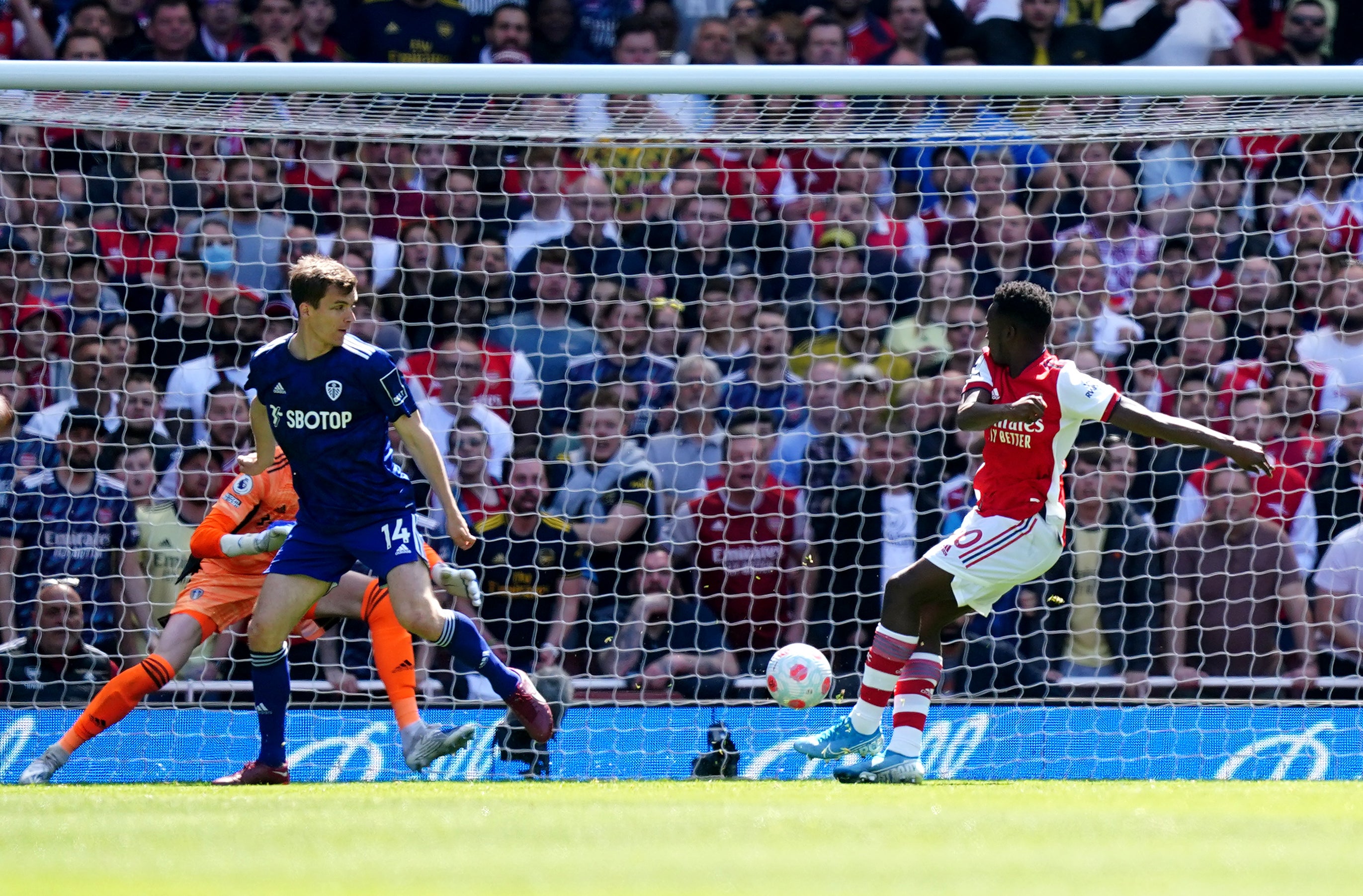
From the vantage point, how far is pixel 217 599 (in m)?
6.95

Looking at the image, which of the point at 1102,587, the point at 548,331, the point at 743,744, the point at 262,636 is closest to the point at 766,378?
the point at 548,331

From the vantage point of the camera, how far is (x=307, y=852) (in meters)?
4.03

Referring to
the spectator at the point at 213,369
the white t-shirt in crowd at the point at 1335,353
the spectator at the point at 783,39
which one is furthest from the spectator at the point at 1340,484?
the spectator at the point at 213,369

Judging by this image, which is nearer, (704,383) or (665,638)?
(665,638)

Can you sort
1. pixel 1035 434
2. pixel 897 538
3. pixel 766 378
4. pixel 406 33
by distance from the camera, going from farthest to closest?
1. pixel 406 33
2. pixel 766 378
3. pixel 897 538
4. pixel 1035 434

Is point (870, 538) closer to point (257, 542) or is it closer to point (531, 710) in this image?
point (531, 710)

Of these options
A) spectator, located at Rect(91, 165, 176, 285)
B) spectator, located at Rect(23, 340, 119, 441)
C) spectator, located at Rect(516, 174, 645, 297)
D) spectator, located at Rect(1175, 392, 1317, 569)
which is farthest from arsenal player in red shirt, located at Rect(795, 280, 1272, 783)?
spectator, located at Rect(91, 165, 176, 285)

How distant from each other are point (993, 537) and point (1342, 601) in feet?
10.8

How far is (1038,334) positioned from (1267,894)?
298 centimetres

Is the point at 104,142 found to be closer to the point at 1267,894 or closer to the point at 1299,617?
the point at 1299,617

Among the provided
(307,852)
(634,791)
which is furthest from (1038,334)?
(307,852)

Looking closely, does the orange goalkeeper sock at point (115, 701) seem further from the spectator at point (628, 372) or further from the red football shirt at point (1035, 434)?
the red football shirt at point (1035, 434)

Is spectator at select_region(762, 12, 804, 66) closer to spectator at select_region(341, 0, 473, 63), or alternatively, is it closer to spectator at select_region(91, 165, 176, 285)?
spectator at select_region(341, 0, 473, 63)

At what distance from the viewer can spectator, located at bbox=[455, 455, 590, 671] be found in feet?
26.9
